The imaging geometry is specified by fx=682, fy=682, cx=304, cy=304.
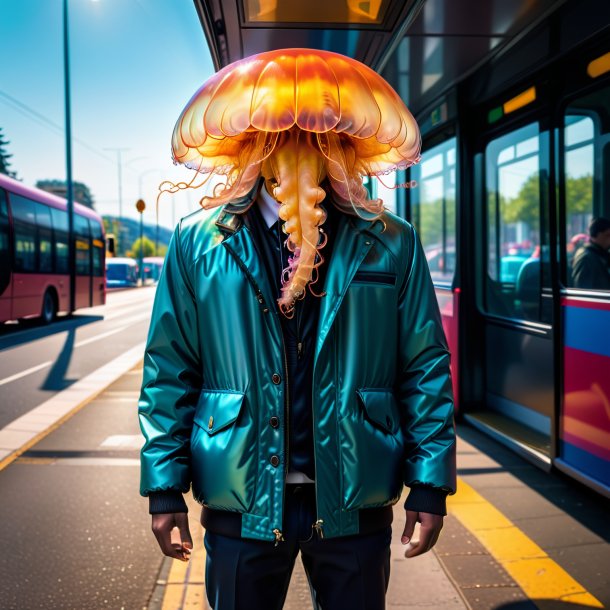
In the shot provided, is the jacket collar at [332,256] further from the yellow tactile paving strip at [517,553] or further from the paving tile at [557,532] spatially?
the paving tile at [557,532]

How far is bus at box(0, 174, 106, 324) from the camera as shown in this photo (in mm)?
13258

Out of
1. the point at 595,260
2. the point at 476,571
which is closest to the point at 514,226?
the point at 595,260

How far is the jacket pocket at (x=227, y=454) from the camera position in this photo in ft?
5.37

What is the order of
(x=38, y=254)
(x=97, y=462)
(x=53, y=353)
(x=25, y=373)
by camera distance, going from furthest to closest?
(x=38, y=254) < (x=53, y=353) < (x=25, y=373) < (x=97, y=462)

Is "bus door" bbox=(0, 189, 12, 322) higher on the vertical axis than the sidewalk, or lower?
higher

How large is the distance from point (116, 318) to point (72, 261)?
2090mm

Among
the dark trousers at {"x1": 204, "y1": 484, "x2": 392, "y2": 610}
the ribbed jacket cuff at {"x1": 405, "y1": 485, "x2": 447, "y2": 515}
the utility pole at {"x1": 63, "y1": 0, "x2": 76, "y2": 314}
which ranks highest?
the utility pole at {"x1": 63, "y1": 0, "x2": 76, "y2": 314}

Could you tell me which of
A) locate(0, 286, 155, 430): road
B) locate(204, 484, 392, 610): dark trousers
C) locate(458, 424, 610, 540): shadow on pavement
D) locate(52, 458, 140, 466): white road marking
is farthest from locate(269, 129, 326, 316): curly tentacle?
locate(0, 286, 155, 430): road

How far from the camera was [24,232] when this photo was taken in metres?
14.2

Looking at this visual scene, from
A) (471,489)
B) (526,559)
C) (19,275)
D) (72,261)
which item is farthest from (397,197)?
(72,261)

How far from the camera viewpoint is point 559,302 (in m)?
4.19

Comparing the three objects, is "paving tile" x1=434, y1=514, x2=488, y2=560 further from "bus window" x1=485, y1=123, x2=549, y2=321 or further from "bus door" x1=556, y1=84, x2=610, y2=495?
"bus window" x1=485, y1=123, x2=549, y2=321

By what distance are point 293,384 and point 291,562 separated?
1.47 ft

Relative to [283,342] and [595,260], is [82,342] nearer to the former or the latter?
[595,260]
